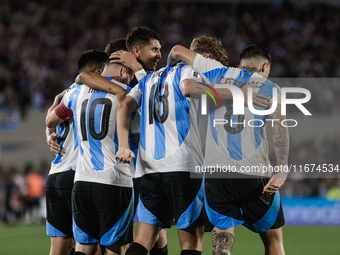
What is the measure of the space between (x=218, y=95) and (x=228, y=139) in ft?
1.45

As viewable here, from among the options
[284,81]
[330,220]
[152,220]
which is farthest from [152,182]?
[284,81]

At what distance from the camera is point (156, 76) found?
4230mm

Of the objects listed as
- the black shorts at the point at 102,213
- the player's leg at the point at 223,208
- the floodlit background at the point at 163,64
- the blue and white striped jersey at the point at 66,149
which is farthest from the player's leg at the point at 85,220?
the floodlit background at the point at 163,64

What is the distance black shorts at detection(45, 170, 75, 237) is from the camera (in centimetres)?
476

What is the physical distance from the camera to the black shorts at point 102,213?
418 cm

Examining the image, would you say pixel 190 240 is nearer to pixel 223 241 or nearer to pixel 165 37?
pixel 223 241

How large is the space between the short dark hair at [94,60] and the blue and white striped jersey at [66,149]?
622mm

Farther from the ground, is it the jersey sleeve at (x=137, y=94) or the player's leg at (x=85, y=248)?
the jersey sleeve at (x=137, y=94)

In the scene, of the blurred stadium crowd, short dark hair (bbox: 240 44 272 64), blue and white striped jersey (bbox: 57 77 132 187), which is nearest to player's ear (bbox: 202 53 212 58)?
short dark hair (bbox: 240 44 272 64)

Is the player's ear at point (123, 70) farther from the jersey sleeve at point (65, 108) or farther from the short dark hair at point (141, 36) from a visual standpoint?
the jersey sleeve at point (65, 108)

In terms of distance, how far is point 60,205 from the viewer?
4812mm

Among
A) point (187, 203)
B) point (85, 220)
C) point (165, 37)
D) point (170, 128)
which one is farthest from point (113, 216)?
point (165, 37)

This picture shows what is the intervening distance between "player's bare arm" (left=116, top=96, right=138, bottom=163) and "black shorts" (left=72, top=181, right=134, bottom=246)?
45 centimetres

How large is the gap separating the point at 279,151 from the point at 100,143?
168 cm
